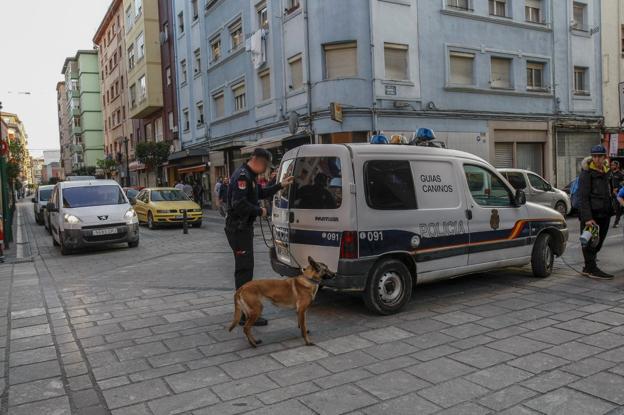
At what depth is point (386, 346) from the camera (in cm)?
481

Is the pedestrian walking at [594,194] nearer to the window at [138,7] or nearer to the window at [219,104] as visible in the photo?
the window at [219,104]

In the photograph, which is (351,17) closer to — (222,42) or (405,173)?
(222,42)

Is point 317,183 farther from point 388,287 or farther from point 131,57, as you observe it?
point 131,57

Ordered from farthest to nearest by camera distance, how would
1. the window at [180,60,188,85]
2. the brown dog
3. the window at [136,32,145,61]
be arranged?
the window at [136,32,145,61], the window at [180,60,188,85], the brown dog

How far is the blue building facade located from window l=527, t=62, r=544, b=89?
62 millimetres

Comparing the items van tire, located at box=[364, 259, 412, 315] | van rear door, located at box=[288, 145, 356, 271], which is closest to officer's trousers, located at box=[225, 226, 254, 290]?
van rear door, located at box=[288, 145, 356, 271]

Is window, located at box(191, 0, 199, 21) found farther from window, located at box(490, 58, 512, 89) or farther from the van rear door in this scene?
the van rear door

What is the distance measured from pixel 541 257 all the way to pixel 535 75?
18017 mm

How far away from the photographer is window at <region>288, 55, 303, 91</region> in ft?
65.7

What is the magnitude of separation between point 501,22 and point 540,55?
260cm

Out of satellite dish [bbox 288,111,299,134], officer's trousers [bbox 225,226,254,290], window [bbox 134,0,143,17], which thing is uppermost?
window [bbox 134,0,143,17]

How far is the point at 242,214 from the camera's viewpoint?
548 centimetres

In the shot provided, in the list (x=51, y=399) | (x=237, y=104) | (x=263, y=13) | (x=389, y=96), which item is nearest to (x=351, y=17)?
(x=389, y=96)

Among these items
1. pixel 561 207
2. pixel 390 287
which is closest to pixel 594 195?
pixel 390 287
